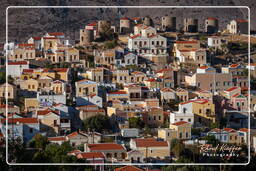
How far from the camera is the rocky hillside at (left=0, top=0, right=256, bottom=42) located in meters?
24.7

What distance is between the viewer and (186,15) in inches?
1054

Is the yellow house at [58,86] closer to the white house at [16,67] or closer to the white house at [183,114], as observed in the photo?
the white house at [16,67]

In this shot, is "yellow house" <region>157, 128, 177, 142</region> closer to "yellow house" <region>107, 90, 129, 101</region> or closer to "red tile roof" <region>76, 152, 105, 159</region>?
"red tile roof" <region>76, 152, 105, 159</region>

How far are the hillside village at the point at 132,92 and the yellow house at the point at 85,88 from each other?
16mm

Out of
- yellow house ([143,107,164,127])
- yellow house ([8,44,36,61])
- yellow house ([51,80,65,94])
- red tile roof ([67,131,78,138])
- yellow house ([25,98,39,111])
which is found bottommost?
yellow house ([143,107,164,127])

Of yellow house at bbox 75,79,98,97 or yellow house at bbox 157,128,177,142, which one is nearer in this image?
yellow house at bbox 157,128,177,142

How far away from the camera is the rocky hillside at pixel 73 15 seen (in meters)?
24.7

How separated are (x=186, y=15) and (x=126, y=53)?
657cm

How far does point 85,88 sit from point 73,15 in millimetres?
9337

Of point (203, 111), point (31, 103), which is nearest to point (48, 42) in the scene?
point (31, 103)

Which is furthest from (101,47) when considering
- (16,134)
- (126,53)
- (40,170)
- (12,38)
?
(40,170)

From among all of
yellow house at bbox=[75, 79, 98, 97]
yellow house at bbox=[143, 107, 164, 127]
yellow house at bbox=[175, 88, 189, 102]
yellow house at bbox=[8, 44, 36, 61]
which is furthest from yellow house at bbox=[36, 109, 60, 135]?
yellow house at bbox=[8, 44, 36, 61]

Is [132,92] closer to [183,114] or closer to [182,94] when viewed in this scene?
[182,94]

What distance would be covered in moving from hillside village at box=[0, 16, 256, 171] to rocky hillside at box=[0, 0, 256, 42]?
1.14m
